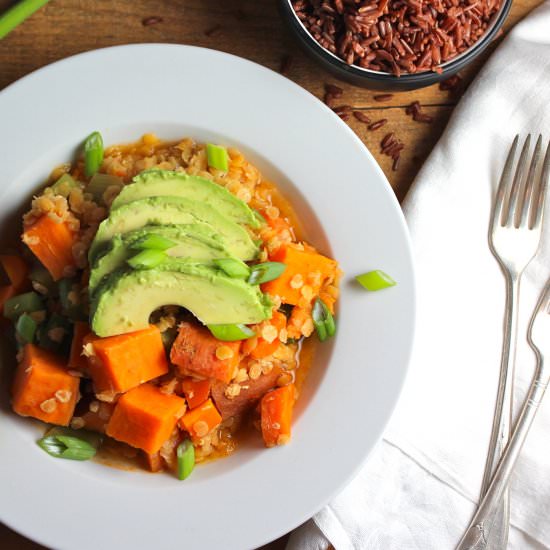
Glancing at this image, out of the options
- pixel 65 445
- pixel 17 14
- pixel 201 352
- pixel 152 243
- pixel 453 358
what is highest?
pixel 17 14

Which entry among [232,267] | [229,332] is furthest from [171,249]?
[229,332]

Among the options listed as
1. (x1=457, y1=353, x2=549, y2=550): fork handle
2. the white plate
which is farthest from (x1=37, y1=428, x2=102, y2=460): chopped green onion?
(x1=457, y1=353, x2=549, y2=550): fork handle

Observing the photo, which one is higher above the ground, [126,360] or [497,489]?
[126,360]

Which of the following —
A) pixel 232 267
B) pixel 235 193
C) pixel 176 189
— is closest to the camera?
pixel 232 267

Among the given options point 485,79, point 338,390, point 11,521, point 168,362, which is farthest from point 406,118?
point 11,521

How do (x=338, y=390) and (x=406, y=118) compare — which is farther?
(x=406, y=118)

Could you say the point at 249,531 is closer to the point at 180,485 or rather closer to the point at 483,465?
the point at 180,485

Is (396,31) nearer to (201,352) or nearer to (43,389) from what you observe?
(201,352)
